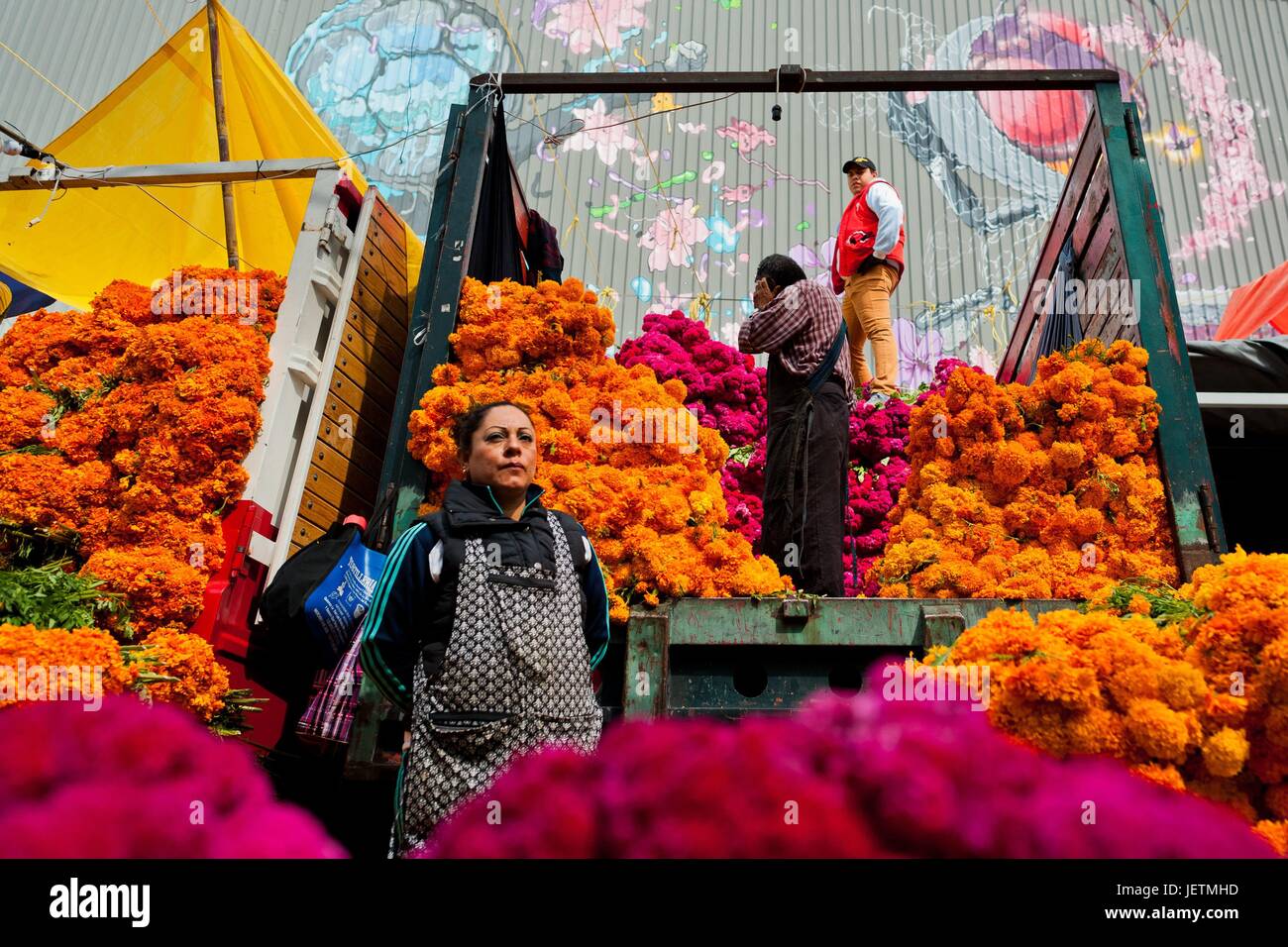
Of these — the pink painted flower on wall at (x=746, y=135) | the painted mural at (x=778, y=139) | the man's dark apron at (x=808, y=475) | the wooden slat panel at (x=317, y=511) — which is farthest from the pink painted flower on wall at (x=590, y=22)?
the wooden slat panel at (x=317, y=511)

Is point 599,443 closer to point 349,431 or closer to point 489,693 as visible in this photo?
point 349,431

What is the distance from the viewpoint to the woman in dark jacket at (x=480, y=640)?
228 cm

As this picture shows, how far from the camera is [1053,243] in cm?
555

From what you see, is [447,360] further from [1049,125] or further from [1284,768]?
[1049,125]

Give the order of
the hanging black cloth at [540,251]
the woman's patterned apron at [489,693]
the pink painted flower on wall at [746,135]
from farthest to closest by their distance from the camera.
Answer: the pink painted flower on wall at [746,135]
the hanging black cloth at [540,251]
the woman's patterned apron at [489,693]

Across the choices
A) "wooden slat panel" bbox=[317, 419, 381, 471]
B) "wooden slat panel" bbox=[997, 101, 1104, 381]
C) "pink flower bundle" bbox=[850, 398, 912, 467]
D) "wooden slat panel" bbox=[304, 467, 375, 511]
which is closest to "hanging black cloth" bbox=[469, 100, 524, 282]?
"wooden slat panel" bbox=[317, 419, 381, 471]

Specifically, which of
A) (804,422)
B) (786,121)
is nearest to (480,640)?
(804,422)

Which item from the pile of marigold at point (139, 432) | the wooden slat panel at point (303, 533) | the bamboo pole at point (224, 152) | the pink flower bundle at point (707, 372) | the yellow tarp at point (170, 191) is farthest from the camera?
the yellow tarp at point (170, 191)

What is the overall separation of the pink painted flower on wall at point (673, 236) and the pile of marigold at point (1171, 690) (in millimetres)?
10101

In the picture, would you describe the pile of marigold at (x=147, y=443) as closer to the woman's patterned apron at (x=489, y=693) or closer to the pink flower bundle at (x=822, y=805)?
the woman's patterned apron at (x=489, y=693)

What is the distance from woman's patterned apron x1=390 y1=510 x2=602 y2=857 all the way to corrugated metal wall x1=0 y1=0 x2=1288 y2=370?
8830 mm

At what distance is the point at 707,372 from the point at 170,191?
574 centimetres

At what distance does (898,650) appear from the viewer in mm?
3191

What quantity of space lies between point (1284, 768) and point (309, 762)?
3.32 metres
